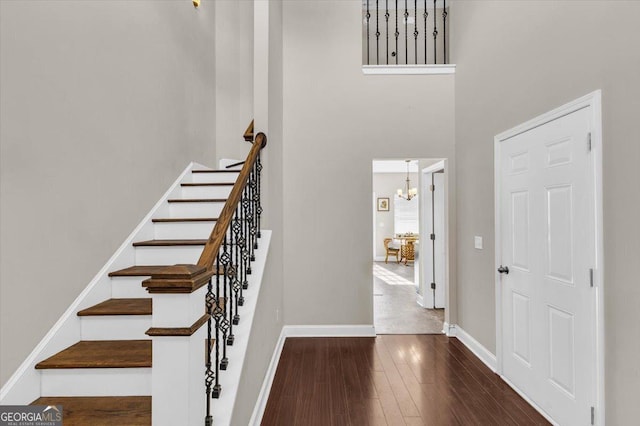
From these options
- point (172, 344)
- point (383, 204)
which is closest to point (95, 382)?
point (172, 344)

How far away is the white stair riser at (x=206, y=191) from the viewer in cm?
→ 337

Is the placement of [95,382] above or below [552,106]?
below

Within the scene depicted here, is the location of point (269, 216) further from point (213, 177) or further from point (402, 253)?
point (402, 253)

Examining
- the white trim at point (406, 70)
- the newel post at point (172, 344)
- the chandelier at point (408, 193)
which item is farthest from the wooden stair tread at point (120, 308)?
the chandelier at point (408, 193)

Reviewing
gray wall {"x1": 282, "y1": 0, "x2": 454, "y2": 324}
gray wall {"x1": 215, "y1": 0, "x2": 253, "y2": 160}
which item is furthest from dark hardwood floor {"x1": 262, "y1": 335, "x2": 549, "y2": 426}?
gray wall {"x1": 215, "y1": 0, "x2": 253, "y2": 160}

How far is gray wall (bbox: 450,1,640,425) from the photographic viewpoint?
6.07 ft

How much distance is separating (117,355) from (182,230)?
1271mm

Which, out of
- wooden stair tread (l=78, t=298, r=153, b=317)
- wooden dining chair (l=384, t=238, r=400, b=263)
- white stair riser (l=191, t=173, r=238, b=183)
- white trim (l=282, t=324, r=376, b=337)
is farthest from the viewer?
wooden dining chair (l=384, t=238, r=400, b=263)

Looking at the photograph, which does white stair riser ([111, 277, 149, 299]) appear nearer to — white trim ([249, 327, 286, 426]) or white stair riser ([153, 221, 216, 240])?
white stair riser ([153, 221, 216, 240])

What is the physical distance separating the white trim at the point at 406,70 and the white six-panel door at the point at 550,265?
1538 millimetres

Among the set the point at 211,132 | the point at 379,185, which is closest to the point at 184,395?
the point at 211,132

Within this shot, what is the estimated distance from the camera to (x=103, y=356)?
6.00 feet

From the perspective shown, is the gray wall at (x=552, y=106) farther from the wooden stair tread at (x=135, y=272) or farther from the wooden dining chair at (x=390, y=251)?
the wooden dining chair at (x=390, y=251)

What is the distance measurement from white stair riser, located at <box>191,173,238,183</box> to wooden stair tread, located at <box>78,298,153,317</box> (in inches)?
63.0
